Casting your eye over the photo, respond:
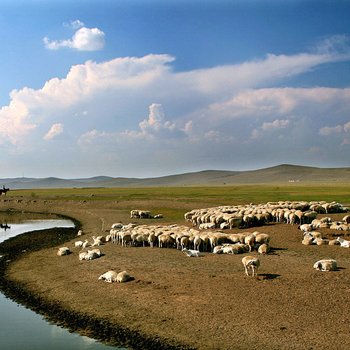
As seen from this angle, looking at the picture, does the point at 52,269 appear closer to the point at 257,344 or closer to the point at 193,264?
the point at 193,264

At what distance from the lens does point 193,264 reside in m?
20.6

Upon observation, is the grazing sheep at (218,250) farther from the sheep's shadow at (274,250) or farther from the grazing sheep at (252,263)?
the grazing sheep at (252,263)

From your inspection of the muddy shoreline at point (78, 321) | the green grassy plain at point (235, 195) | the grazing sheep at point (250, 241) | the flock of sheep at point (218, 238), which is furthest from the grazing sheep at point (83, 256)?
the green grassy plain at point (235, 195)

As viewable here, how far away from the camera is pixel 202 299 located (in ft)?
50.4

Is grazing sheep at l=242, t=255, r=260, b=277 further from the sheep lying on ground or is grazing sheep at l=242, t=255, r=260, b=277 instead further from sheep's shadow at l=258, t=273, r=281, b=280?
the sheep lying on ground

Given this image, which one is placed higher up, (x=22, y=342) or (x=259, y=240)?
(x=259, y=240)

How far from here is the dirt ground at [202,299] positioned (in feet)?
41.1

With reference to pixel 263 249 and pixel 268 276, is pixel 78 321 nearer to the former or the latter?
pixel 268 276

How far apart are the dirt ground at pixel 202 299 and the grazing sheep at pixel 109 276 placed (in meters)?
0.35

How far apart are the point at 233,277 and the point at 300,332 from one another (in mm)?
5473

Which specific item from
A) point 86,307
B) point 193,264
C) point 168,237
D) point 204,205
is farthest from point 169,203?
point 86,307

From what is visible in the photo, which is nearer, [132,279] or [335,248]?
[132,279]

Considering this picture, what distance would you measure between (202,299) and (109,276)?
5.07 m

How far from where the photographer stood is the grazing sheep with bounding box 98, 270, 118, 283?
61.0 feet
